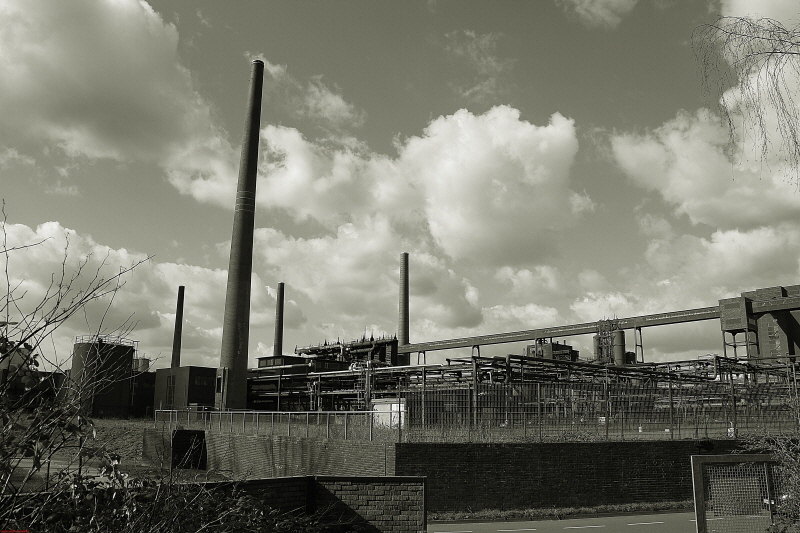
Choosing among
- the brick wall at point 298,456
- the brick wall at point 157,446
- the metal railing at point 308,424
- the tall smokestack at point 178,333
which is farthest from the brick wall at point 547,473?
the tall smokestack at point 178,333

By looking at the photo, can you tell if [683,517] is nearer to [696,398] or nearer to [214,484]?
[696,398]

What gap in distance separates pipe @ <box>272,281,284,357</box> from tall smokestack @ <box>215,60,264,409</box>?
1098 inches

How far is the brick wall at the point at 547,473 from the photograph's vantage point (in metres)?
17.4

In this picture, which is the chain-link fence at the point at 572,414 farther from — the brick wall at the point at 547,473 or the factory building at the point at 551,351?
the factory building at the point at 551,351

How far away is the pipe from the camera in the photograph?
6719 centimetres

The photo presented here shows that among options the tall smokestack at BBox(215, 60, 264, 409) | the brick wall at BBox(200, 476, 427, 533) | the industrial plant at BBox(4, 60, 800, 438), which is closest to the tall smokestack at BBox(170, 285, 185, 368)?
the industrial plant at BBox(4, 60, 800, 438)

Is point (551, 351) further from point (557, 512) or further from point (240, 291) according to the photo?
point (557, 512)

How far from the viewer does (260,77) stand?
40.9m

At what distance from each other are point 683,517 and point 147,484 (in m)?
16.7

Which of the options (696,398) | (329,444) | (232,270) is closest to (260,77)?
(232,270)

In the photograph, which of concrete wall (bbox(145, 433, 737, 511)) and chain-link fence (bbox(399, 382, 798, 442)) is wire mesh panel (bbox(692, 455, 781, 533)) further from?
chain-link fence (bbox(399, 382, 798, 442))

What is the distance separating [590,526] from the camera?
15.7 meters

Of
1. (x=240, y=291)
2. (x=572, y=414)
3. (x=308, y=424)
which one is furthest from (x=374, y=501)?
(x=240, y=291)

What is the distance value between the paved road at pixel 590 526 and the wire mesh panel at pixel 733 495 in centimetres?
636
